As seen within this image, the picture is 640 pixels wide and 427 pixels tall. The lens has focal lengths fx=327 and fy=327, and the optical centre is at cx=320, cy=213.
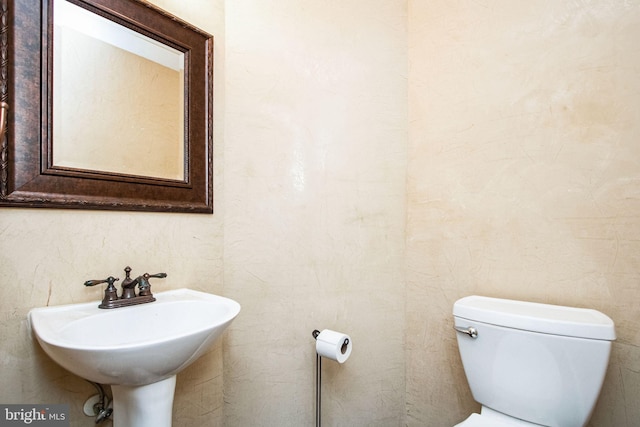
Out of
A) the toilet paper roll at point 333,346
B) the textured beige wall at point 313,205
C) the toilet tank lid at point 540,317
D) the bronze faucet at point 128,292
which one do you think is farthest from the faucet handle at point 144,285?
the toilet tank lid at point 540,317

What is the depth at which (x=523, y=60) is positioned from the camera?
1284mm

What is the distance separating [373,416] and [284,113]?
1395mm

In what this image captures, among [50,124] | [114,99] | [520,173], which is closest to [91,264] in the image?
[50,124]

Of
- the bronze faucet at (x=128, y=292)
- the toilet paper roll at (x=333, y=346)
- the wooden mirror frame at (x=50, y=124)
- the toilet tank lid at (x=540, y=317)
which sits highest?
the wooden mirror frame at (x=50, y=124)

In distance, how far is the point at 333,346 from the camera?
1235 mm

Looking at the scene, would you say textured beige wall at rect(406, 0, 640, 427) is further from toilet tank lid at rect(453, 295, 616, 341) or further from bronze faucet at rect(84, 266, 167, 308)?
bronze faucet at rect(84, 266, 167, 308)

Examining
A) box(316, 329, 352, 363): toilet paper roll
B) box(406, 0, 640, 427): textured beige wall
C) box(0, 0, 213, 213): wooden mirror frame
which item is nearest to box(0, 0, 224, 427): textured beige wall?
box(0, 0, 213, 213): wooden mirror frame

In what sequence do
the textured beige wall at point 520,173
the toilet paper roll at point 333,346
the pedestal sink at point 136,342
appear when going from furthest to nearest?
the toilet paper roll at point 333,346
the textured beige wall at point 520,173
the pedestal sink at point 136,342

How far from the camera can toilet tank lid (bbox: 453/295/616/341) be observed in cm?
98

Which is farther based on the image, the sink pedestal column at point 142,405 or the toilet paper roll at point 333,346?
the toilet paper roll at point 333,346

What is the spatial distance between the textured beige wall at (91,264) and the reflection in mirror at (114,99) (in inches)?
5.8

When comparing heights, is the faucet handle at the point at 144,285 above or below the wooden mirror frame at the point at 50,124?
below

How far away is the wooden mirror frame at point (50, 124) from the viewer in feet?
2.60

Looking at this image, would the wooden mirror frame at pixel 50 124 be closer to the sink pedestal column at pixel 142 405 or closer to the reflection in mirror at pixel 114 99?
the reflection in mirror at pixel 114 99
